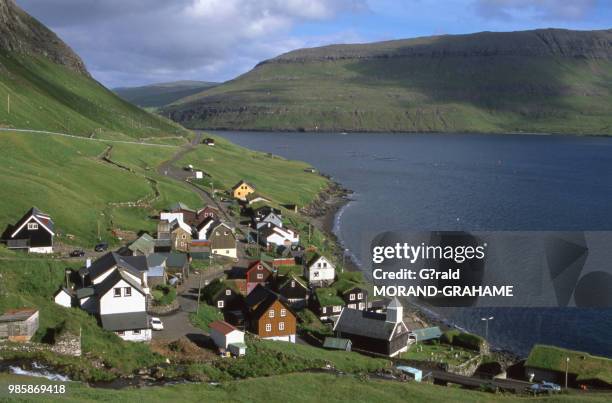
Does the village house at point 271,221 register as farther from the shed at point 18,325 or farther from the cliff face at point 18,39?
the cliff face at point 18,39

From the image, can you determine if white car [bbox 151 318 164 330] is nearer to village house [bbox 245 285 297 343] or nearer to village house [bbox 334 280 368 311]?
village house [bbox 245 285 297 343]

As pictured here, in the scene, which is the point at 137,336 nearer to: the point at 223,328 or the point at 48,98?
the point at 223,328

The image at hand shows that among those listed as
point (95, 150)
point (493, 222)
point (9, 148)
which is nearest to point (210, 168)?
point (95, 150)

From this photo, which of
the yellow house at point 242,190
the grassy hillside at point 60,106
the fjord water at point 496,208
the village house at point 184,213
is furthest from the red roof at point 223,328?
the grassy hillside at point 60,106

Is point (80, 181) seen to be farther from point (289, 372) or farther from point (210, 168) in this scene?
point (289, 372)

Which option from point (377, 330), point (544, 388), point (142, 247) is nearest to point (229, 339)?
point (377, 330)

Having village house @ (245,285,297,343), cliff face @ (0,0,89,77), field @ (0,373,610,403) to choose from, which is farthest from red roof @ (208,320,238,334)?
cliff face @ (0,0,89,77)
